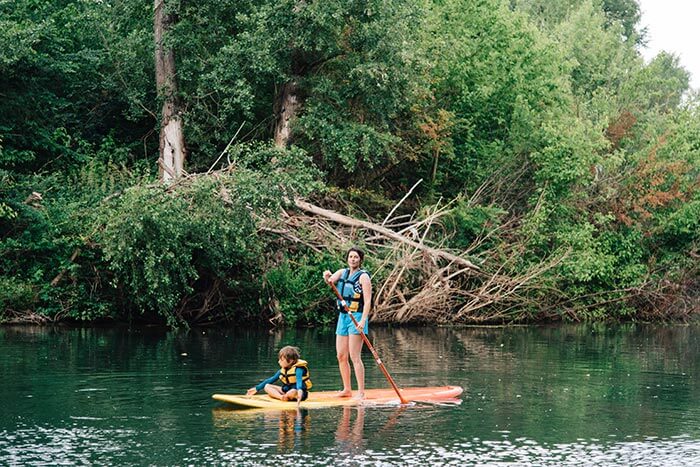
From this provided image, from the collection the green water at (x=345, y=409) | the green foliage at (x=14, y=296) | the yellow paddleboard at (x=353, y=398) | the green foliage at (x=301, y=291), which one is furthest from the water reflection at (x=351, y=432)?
the green foliage at (x=14, y=296)

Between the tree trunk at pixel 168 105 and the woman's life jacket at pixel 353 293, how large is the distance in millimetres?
18221

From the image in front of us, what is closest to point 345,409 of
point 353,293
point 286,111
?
point 353,293

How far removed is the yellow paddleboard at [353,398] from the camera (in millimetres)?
14828

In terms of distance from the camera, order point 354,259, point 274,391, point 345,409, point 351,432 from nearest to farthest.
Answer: point 351,432
point 345,409
point 274,391
point 354,259

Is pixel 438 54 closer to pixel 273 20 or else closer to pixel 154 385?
pixel 273 20

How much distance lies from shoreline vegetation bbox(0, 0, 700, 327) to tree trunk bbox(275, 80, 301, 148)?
0.08m

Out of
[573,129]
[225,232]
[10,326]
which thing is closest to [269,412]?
[225,232]

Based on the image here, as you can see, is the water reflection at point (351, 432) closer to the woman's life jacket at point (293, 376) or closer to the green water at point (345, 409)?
the green water at point (345, 409)

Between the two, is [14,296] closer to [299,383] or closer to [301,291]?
[301,291]

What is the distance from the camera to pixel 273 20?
3119cm

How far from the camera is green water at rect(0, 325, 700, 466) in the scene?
11.9 m

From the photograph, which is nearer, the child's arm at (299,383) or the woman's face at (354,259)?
the child's arm at (299,383)

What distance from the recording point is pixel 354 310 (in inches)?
607

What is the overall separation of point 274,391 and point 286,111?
18800 mm
